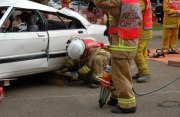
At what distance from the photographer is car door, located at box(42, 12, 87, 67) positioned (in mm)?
6895

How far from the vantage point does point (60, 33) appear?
709 cm

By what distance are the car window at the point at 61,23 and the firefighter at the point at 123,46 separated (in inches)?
92.9

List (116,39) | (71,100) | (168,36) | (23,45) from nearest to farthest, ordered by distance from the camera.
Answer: (116,39)
(71,100)
(23,45)
(168,36)

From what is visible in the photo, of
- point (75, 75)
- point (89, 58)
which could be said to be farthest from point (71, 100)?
point (75, 75)

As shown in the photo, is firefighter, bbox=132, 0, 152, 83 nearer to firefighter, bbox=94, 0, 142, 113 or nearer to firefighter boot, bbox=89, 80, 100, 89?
firefighter boot, bbox=89, 80, 100, 89

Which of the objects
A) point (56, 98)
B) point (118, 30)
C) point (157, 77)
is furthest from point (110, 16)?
point (157, 77)

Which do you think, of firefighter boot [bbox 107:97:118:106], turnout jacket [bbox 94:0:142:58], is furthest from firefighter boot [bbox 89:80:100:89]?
turnout jacket [bbox 94:0:142:58]

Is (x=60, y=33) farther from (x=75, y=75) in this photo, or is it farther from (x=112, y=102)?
(x=112, y=102)

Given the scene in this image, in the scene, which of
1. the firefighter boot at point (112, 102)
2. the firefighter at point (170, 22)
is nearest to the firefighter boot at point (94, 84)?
the firefighter boot at point (112, 102)

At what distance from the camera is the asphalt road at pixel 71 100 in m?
5.39

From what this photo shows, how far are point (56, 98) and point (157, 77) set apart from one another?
233cm

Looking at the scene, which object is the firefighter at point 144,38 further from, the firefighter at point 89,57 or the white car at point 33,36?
the white car at point 33,36

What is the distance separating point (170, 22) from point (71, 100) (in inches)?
192

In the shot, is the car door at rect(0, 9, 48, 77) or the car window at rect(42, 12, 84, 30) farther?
the car window at rect(42, 12, 84, 30)
